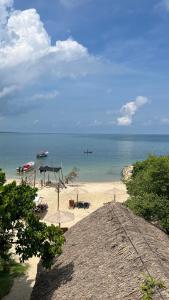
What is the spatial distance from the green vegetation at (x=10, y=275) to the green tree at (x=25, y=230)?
339cm

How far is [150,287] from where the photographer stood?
28.3 ft

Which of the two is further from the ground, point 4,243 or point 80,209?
point 4,243

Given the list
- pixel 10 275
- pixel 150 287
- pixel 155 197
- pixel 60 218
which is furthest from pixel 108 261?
pixel 60 218

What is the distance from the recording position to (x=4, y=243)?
1175 cm

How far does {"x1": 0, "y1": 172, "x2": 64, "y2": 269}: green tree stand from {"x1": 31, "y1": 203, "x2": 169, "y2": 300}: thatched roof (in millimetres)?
953

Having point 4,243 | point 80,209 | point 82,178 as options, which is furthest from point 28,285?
point 82,178

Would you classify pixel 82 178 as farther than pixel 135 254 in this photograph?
Yes

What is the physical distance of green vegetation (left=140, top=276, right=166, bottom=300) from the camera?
8453 millimetres

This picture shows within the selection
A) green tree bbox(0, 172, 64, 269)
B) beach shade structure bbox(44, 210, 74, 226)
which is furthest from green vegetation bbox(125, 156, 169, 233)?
green tree bbox(0, 172, 64, 269)

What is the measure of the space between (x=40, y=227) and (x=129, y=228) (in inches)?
125

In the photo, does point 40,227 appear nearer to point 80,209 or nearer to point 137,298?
point 137,298

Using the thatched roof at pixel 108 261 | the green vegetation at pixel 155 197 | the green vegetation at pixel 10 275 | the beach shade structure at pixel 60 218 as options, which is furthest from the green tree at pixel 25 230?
the beach shade structure at pixel 60 218

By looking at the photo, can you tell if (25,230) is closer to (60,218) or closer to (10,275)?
(10,275)

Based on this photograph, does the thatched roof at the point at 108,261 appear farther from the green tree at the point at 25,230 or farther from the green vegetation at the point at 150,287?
the green tree at the point at 25,230
